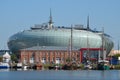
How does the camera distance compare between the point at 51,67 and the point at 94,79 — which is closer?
the point at 94,79

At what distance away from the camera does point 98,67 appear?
160125mm

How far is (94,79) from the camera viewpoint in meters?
93.8

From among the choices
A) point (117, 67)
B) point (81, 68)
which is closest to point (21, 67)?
point (81, 68)

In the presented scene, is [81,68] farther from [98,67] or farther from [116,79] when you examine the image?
[116,79]

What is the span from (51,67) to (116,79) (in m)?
81.1

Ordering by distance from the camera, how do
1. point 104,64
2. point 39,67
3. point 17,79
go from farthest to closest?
1. point 39,67
2. point 104,64
3. point 17,79

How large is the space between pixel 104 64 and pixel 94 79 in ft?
211

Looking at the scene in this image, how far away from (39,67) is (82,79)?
76262 millimetres

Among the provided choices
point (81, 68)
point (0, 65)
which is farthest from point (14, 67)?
point (81, 68)

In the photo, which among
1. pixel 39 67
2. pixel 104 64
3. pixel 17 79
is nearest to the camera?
pixel 17 79

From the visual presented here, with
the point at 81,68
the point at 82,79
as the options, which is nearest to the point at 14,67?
the point at 81,68

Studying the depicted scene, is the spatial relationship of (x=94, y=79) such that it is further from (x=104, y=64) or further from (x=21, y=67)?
(x=21, y=67)

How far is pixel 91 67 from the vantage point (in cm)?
16575

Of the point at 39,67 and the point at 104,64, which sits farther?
the point at 39,67
